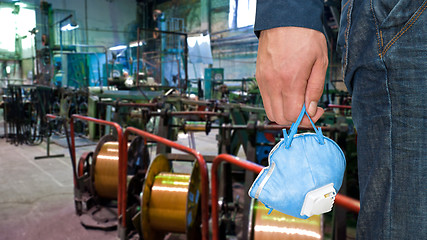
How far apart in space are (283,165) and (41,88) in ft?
29.3

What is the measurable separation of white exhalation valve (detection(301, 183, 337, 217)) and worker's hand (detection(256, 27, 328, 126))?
17 centimetres

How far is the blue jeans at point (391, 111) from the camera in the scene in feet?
2.27

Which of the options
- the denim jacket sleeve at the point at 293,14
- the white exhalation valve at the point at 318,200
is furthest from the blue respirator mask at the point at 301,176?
the denim jacket sleeve at the point at 293,14

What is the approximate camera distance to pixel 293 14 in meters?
0.76

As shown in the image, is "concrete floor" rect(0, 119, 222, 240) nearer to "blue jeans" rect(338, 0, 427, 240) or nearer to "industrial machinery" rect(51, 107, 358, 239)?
"industrial machinery" rect(51, 107, 358, 239)

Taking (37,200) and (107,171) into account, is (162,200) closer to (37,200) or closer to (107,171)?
(107,171)

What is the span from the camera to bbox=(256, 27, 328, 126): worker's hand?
757 millimetres

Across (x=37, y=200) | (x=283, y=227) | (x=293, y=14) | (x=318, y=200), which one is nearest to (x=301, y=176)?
(x=318, y=200)

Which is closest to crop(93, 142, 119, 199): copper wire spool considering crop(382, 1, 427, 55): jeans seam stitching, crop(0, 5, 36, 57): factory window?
crop(382, 1, 427, 55): jeans seam stitching

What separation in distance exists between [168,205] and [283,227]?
1.25m

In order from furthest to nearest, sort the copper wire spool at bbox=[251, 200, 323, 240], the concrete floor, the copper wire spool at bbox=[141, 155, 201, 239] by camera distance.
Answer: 1. the concrete floor
2. the copper wire spool at bbox=[141, 155, 201, 239]
3. the copper wire spool at bbox=[251, 200, 323, 240]

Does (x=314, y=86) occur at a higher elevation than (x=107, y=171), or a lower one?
higher

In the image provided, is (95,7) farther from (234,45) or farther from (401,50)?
(401,50)

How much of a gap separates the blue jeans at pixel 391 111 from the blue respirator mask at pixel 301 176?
10 cm
